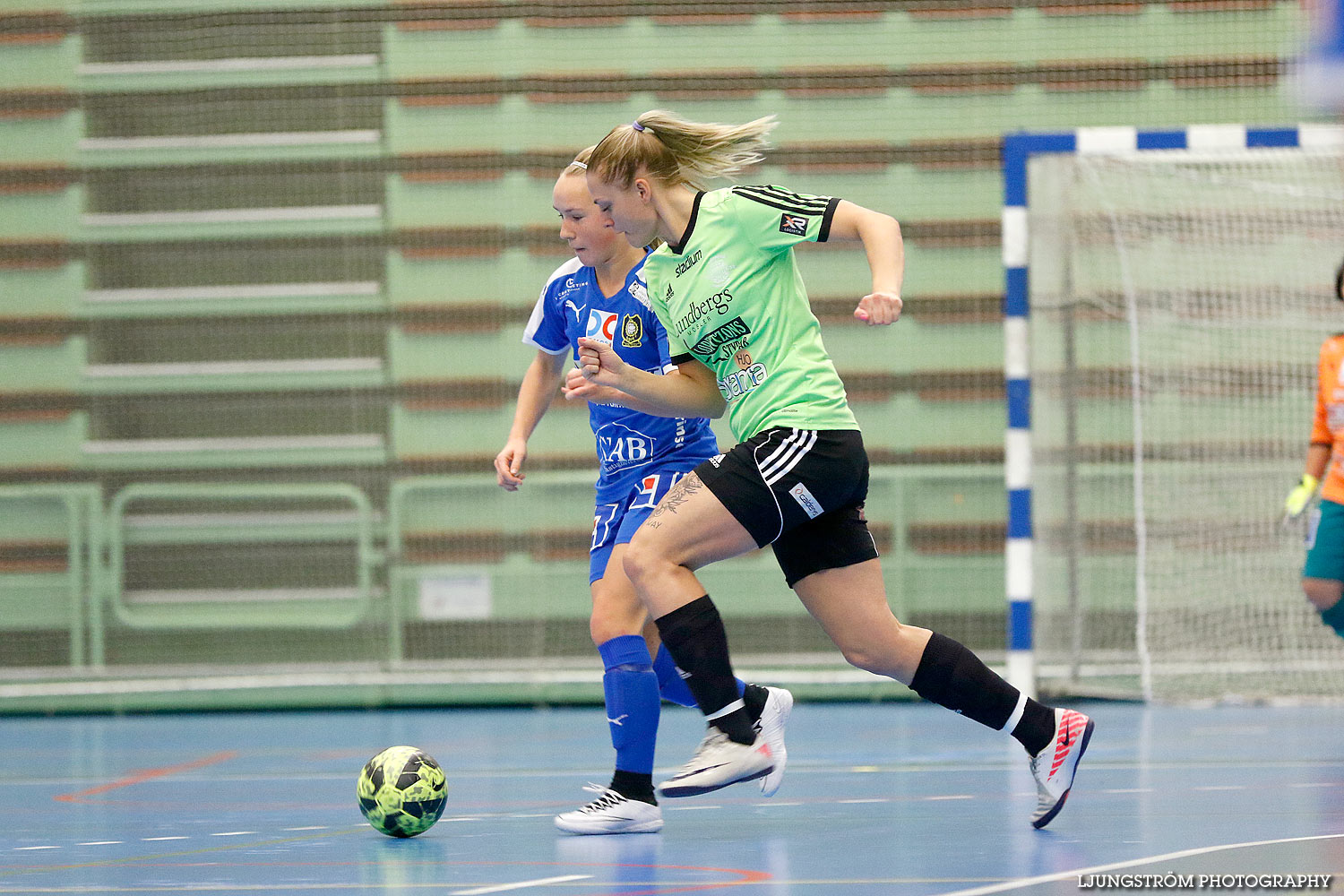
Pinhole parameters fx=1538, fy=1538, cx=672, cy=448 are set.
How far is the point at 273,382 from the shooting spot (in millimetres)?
8648

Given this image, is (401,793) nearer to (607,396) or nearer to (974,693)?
(607,396)

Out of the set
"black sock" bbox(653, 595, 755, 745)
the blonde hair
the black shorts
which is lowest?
"black sock" bbox(653, 595, 755, 745)

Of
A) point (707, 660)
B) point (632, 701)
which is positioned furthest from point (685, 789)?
point (632, 701)

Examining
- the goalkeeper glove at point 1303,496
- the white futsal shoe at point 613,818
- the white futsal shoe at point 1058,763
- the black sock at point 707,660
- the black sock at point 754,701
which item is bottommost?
the white futsal shoe at point 613,818

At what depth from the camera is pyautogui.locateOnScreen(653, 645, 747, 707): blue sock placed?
4508 mm

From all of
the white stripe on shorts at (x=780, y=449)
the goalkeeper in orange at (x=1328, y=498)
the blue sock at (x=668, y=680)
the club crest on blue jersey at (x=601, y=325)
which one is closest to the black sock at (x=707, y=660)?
the white stripe on shorts at (x=780, y=449)

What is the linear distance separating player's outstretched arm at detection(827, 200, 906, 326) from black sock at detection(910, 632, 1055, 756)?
2.79 feet

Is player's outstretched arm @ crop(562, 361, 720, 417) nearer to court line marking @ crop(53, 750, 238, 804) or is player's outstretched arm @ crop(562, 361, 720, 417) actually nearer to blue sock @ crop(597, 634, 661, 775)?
blue sock @ crop(597, 634, 661, 775)

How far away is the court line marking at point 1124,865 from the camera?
3062 mm

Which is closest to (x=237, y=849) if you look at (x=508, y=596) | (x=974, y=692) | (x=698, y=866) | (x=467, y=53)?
(x=698, y=866)

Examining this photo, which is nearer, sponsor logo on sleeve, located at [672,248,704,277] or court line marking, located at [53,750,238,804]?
sponsor logo on sleeve, located at [672,248,704,277]

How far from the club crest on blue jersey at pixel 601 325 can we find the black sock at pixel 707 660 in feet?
3.36

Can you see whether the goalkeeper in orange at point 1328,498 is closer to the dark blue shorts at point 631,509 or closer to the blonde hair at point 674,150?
the dark blue shorts at point 631,509

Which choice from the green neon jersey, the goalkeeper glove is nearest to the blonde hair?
the green neon jersey
